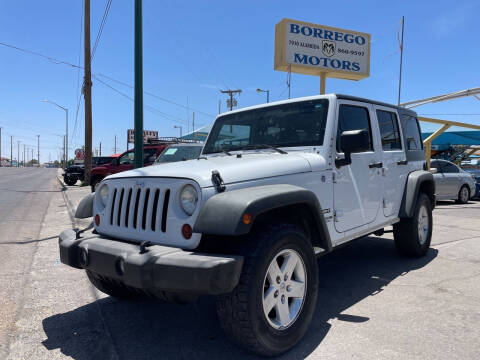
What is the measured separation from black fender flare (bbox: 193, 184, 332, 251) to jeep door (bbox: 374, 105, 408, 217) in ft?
6.82

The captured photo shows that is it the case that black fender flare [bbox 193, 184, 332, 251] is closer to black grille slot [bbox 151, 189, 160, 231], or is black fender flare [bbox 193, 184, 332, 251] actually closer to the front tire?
the front tire

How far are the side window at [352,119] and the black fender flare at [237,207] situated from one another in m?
1.18

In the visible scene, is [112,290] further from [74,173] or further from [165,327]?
[74,173]

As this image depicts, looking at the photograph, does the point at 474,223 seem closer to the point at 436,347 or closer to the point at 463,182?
the point at 463,182

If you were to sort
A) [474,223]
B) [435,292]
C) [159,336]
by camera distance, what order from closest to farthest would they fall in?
1. [159,336]
2. [435,292]
3. [474,223]

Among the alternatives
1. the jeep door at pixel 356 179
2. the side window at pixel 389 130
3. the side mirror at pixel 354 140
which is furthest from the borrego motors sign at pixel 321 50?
the side mirror at pixel 354 140

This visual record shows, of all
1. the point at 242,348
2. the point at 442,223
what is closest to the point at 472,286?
the point at 242,348

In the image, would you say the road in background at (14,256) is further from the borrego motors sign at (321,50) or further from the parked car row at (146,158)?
the borrego motors sign at (321,50)

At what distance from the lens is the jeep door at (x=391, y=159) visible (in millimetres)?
4363

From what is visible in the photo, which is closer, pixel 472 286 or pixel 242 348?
pixel 242 348

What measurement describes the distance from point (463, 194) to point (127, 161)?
1209 cm

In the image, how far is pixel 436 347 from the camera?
273 centimetres

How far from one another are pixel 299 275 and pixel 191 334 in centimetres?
98

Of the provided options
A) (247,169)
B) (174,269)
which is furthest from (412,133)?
(174,269)
